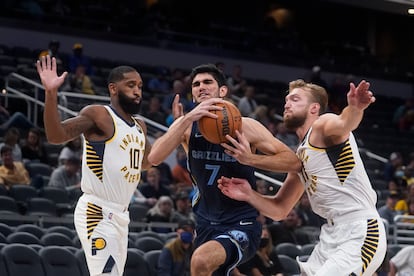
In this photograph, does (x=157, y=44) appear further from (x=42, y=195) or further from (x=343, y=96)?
(x=42, y=195)

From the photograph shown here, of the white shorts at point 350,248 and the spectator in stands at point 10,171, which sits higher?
the white shorts at point 350,248

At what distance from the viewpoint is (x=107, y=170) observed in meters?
8.29

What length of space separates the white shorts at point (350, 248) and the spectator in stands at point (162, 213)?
6.43 m

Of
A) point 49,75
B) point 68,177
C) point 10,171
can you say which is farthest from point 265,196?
point 68,177

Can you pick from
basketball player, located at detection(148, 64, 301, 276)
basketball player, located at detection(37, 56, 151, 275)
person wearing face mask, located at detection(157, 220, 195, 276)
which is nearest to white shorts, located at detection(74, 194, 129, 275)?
basketball player, located at detection(37, 56, 151, 275)

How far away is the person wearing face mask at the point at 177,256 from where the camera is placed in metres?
11.5

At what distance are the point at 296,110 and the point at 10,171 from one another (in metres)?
6.96

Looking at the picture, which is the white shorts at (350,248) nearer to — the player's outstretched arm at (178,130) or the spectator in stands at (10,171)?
the player's outstretched arm at (178,130)

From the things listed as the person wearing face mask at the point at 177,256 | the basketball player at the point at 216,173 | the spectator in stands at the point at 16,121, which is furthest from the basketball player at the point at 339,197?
the spectator in stands at the point at 16,121

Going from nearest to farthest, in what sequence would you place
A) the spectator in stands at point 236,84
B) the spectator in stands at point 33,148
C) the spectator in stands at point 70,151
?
the spectator in stands at point 70,151 < the spectator in stands at point 33,148 < the spectator in stands at point 236,84

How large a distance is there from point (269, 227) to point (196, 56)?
11.6 m

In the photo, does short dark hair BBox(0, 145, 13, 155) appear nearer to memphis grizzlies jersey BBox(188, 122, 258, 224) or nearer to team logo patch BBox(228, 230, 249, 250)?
memphis grizzlies jersey BBox(188, 122, 258, 224)

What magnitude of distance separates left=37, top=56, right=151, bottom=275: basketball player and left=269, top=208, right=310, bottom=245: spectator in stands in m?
5.32

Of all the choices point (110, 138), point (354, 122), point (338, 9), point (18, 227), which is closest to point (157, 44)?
point (338, 9)
